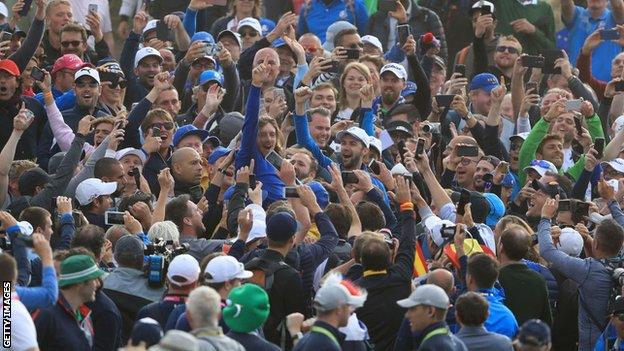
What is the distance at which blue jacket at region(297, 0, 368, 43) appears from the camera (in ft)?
67.1

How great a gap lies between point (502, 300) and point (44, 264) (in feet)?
11.6

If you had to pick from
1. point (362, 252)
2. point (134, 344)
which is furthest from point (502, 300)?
point (134, 344)

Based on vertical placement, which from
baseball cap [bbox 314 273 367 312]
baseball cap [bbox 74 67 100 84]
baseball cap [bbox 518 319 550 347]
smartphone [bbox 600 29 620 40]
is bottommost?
smartphone [bbox 600 29 620 40]

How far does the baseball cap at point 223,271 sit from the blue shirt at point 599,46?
10440mm

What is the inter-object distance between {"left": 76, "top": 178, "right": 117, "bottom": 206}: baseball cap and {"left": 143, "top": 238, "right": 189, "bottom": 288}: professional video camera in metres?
1.55

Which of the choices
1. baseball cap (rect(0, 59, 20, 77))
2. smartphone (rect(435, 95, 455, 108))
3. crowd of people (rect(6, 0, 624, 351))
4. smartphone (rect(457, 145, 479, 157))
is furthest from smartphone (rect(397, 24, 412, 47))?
baseball cap (rect(0, 59, 20, 77))

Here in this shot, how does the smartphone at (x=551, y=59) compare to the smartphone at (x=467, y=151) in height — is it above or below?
below

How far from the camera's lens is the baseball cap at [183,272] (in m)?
11.2

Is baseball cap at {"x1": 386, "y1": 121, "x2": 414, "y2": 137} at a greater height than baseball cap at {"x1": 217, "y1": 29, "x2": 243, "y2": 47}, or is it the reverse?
baseball cap at {"x1": 217, "y1": 29, "x2": 243, "y2": 47}

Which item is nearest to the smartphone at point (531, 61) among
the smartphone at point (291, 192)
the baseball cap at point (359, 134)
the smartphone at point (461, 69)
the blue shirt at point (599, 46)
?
the smartphone at point (461, 69)

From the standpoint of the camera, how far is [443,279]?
38.0 ft

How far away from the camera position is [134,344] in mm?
9672

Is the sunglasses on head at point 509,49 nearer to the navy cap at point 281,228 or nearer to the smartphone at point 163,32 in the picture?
the smartphone at point 163,32

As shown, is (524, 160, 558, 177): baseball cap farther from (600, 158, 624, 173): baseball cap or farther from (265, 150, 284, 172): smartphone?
(265, 150, 284, 172): smartphone
